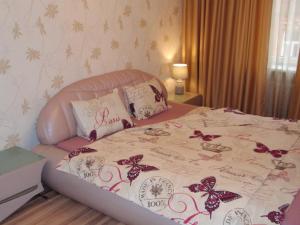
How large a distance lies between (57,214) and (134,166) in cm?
69

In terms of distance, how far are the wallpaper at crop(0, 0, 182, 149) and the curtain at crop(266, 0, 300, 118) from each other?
140 cm

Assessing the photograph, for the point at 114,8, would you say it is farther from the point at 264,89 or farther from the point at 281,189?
the point at 281,189

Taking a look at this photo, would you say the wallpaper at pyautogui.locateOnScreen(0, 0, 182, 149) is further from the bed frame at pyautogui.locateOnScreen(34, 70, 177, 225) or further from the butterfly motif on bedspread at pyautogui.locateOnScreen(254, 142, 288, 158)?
the butterfly motif on bedspread at pyautogui.locateOnScreen(254, 142, 288, 158)

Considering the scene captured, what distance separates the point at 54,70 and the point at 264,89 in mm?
2343

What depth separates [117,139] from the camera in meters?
2.34

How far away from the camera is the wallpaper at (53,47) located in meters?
2.23

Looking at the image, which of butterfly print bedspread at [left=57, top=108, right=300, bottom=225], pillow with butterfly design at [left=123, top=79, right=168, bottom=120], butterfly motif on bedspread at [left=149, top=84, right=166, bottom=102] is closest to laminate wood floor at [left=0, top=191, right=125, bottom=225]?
butterfly print bedspread at [left=57, top=108, right=300, bottom=225]

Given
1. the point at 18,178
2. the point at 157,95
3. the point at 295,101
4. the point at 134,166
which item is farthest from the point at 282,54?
the point at 18,178

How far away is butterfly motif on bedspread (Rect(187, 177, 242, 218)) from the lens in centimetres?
160

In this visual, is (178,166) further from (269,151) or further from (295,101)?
(295,101)

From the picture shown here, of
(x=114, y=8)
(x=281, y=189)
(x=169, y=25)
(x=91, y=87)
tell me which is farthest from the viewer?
(x=169, y=25)

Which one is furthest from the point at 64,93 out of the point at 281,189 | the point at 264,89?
the point at 264,89

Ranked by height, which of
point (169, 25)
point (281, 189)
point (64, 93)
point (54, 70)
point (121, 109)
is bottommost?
point (281, 189)

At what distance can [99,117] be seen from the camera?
2443 millimetres
